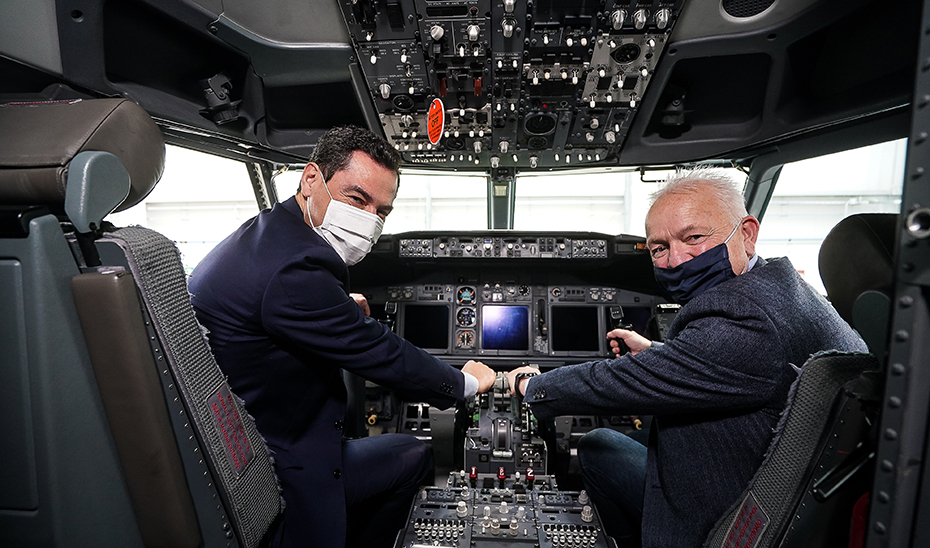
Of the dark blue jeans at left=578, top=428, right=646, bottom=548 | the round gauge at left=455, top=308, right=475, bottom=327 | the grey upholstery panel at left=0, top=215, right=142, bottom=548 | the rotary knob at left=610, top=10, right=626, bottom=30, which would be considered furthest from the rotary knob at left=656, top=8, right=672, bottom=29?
the grey upholstery panel at left=0, top=215, right=142, bottom=548

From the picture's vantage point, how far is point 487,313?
10.2 ft

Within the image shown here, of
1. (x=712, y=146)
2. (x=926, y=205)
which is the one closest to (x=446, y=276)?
(x=712, y=146)

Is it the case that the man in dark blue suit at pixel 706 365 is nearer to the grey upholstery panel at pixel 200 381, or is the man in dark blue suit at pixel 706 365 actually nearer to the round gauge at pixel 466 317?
the grey upholstery panel at pixel 200 381

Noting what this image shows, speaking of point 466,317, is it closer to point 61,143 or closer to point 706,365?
point 706,365

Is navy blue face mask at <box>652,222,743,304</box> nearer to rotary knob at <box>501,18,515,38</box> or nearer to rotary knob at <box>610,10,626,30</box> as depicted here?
rotary knob at <box>610,10,626,30</box>

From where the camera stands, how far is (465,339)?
3.08 metres

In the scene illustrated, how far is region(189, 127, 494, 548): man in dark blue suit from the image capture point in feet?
4.09

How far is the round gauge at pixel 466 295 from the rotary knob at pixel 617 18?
Result: 1911 millimetres

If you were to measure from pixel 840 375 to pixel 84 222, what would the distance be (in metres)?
1.53

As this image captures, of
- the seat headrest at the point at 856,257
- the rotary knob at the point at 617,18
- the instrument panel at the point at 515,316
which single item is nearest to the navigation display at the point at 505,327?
the instrument panel at the point at 515,316

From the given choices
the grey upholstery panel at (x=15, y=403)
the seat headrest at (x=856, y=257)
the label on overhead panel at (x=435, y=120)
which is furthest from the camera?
the label on overhead panel at (x=435, y=120)

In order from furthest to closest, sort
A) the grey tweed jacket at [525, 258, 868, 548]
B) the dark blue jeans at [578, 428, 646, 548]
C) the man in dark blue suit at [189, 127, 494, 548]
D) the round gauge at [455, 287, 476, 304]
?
1. the round gauge at [455, 287, 476, 304]
2. the dark blue jeans at [578, 428, 646, 548]
3. the man in dark blue suit at [189, 127, 494, 548]
4. the grey tweed jacket at [525, 258, 868, 548]

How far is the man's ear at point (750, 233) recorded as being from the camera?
1.32 metres

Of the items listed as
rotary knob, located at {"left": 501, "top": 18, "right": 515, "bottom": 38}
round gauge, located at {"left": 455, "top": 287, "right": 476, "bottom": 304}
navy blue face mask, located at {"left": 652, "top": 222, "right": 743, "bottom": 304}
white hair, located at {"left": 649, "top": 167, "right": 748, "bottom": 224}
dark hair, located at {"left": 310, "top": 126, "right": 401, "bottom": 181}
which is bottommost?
round gauge, located at {"left": 455, "top": 287, "right": 476, "bottom": 304}
